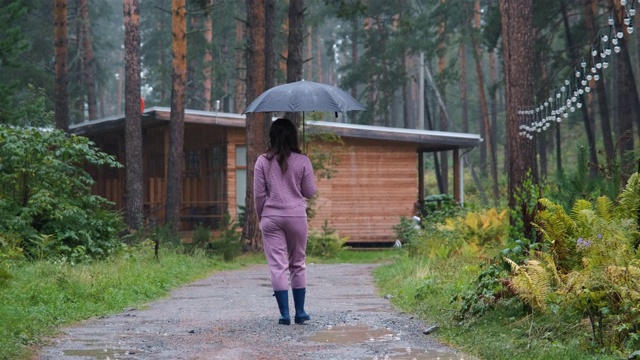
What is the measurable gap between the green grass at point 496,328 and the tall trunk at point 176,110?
12965 mm

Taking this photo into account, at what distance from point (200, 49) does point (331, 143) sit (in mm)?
17717

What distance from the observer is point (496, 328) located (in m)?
7.71

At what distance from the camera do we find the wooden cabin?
2600 centimetres

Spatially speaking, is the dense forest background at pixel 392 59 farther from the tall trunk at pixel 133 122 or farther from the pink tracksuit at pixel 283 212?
the pink tracksuit at pixel 283 212

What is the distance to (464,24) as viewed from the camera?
4247 cm

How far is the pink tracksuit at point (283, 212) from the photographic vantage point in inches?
345

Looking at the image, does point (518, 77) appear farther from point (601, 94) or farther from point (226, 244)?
point (601, 94)

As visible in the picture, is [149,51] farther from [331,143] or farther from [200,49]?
[331,143]

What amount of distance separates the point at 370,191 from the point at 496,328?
19.5m

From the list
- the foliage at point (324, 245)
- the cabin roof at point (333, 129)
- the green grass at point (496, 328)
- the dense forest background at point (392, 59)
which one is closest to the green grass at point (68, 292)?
the green grass at point (496, 328)

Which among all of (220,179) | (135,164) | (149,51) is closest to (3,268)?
(135,164)

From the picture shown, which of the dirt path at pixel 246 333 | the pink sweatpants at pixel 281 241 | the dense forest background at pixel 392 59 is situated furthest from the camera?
the dense forest background at pixel 392 59

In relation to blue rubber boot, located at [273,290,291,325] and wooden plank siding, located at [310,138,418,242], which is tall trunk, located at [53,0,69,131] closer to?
wooden plank siding, located at [310,138,418,242]

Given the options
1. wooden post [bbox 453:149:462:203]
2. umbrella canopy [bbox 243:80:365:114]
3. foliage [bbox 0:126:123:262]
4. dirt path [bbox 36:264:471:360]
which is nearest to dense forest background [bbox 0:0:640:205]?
wooden post [bbox 453:149:462:203]
